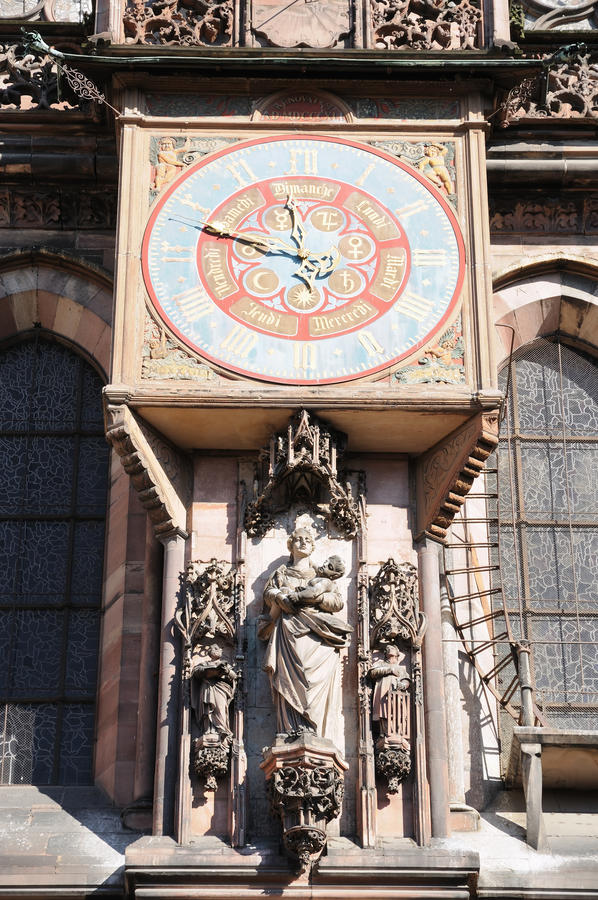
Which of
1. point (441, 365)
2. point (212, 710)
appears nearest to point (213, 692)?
point (212, 710)

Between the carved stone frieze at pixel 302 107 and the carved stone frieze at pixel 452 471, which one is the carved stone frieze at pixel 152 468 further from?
the carved stone frieze at pixel 302 107

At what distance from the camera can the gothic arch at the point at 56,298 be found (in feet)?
61.3

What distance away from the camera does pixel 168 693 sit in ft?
53.0

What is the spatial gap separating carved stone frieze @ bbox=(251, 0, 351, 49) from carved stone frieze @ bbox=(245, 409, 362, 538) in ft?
11.8

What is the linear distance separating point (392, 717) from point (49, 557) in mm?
3658

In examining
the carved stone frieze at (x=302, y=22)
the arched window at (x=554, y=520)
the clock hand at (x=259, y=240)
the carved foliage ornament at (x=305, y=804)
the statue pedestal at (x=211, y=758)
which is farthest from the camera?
the carved stone frieze at (x=302, y=22)

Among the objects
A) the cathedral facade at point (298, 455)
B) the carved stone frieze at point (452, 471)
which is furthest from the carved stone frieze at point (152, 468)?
the carved stone frieze at point (452, 471)

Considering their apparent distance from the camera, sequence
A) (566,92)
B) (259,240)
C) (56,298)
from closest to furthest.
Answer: (259,240)
(56,298)
(566,92)

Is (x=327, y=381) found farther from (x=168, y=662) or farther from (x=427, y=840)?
(x=427, y=840)

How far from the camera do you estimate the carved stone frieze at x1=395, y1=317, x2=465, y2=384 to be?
1655 centimetres

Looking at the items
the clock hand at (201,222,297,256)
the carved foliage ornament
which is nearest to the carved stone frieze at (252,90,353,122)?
the clock hand at (201,222,297,256)

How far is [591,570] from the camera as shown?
18.2m

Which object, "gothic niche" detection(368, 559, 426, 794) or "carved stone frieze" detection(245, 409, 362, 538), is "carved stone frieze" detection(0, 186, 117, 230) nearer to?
"carved stone frieze" detection(245, 409, 362, 538)

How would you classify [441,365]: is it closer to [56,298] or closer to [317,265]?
[317,265]
